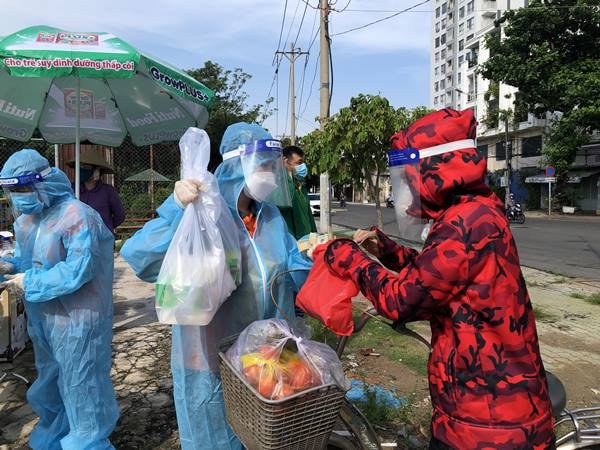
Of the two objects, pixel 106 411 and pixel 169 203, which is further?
pixel 106 411

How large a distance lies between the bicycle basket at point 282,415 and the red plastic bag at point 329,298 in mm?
190

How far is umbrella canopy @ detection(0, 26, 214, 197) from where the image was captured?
11.4 feet

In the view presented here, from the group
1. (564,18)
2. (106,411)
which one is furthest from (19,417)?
(564,18)

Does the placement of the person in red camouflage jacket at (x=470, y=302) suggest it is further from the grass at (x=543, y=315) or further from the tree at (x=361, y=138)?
the tree at (x=361, y=138)

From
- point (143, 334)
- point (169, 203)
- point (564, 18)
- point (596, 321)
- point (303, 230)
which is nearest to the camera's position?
point (169, 203)

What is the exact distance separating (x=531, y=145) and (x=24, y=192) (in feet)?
130

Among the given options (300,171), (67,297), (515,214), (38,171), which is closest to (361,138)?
(300,171)

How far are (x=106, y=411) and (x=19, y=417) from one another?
4.16ft

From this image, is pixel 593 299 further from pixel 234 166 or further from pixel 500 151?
pixel 500 151

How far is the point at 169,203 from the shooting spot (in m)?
1.93

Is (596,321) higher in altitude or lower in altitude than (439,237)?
lower

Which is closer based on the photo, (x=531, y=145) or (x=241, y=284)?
(x=241, y=284)

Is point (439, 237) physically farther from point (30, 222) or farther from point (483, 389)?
point (30, 222)

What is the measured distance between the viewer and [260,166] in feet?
6.65
